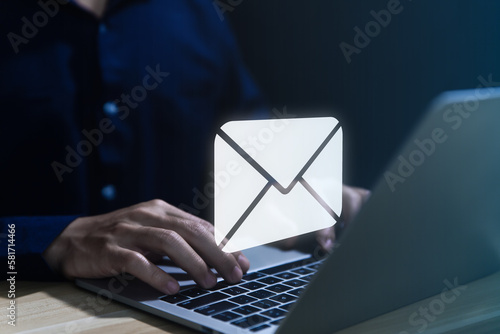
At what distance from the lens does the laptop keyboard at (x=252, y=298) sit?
54cm

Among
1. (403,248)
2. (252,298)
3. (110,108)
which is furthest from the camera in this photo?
(110,108)

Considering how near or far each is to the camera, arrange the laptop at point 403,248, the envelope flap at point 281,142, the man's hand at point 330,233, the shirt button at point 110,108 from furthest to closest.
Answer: the shirt button at point 110,108 < the envelope flap at point 281,142 < the man's hand at point 330,233 < the laptop at point 403,248

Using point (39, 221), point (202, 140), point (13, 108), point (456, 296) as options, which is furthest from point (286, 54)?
point (456, 296)

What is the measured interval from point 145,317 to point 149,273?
66 millimetres

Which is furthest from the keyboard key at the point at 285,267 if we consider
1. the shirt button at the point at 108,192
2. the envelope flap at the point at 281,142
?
the shirt button at the point at 108,192

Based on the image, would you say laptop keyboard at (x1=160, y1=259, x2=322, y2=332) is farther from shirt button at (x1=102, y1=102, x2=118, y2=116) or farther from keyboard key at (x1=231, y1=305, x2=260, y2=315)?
shirt button at (x1=102, y1=102, x2=118, y2=116)

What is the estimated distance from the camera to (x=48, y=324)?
1.85ft

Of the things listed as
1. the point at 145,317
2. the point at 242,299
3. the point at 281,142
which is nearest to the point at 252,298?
the point at 242,299

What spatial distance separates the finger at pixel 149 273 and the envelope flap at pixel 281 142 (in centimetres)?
35

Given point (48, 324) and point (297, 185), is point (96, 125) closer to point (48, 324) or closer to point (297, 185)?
point (297, 185)

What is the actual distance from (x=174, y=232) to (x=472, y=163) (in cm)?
37

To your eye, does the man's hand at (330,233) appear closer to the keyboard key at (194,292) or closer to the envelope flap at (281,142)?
the envelope flap at (281,142)

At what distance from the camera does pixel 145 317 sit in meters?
0.58

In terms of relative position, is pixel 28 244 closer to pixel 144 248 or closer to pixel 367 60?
pixel 144 248
